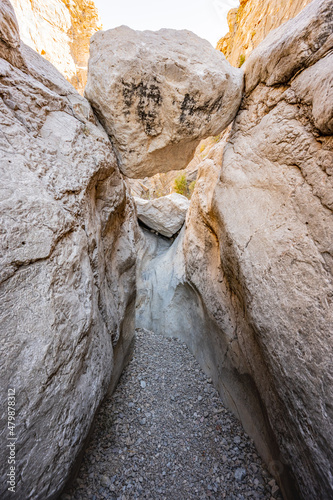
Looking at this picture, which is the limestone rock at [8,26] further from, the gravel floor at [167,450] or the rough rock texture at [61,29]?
the rough rock texture at [61,29]

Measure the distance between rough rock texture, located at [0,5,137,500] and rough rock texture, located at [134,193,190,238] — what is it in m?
5.71

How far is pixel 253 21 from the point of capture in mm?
8867

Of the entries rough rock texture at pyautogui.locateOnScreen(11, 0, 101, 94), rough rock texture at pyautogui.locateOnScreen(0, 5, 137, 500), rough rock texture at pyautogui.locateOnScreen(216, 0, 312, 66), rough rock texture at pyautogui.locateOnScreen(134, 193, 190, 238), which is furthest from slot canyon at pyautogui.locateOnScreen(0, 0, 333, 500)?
rough rock texture at pyautogui.locateOnScreen(11, 0, 101, 94)

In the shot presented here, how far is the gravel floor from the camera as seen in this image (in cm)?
217

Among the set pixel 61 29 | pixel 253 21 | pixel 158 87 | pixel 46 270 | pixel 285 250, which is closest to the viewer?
pixel 46 270

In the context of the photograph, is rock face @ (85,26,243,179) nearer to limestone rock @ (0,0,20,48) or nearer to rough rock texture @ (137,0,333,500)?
rough rock texture @ (137,0,333,500)

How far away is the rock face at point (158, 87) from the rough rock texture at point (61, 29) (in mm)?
12337

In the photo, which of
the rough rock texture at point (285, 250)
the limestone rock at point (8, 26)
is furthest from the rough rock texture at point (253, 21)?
the limestone rock at point (8, 26)

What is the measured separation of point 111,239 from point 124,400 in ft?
8.39

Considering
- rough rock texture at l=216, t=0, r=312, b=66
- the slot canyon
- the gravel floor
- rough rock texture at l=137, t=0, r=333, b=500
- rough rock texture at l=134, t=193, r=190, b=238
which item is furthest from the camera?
rough rock texture at l=134, t=193, r=190, b=238

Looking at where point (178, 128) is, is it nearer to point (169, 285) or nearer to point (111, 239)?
point (111, 239)

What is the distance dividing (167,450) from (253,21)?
48.8 ft

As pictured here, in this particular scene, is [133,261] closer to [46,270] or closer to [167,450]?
[46,270]

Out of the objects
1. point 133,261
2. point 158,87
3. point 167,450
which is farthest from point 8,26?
point 167,450
